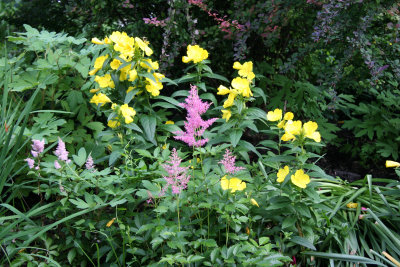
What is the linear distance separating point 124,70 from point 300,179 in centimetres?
106

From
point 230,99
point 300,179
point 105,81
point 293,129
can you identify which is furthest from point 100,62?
point 300,179

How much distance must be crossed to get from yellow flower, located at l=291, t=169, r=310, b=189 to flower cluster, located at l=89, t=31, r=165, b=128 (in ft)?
2.71

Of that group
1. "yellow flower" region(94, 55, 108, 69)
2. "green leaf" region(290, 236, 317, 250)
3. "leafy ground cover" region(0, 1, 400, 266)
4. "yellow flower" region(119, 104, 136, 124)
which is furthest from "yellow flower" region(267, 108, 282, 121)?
"yellow flower" region(94, 55, 108, 69)

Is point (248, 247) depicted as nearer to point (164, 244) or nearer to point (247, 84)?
point (164, 244)

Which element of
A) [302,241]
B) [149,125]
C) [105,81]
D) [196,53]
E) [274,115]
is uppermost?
[196,53]

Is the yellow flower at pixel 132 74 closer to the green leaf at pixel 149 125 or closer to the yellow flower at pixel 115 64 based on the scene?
the yellow flower at pixel 115 64

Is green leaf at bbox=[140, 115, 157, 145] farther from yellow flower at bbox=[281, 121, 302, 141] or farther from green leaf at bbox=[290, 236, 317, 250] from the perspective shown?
green leaf at bbox=[290, 236, 317, 250]

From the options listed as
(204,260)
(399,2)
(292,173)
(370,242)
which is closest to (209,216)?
(204,260)

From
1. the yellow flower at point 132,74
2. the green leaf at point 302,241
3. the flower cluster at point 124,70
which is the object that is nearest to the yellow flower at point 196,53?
the flower cluster at point 124,70

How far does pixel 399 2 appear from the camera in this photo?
2.87 m

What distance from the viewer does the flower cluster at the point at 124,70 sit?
216cm

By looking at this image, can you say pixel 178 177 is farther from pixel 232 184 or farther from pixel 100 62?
pixel 100 62

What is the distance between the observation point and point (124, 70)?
2262 mm

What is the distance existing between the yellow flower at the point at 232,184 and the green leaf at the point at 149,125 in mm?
574
